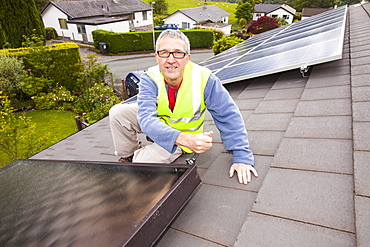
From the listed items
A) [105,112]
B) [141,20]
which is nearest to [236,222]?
[105,112]

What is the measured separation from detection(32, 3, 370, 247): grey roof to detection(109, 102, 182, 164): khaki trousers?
309 mm

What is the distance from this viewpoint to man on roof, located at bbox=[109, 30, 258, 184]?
185cm

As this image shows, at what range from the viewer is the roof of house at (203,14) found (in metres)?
45.4

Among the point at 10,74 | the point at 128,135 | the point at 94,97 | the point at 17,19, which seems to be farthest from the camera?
the point at 17,19

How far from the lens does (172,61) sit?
6.61 feet

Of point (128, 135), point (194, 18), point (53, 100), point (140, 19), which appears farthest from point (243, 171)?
point (194, 18)

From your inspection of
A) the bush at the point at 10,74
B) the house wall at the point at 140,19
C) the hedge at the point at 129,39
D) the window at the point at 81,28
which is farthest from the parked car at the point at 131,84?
the house wall at the point at 140,19

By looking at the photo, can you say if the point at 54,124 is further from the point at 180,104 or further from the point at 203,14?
the point at 203,14

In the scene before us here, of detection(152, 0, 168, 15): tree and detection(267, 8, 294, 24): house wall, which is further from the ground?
detection(152, 0, 168, 15): tree

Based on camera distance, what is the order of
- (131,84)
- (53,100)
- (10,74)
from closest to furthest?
(131,84) < (10,74) < (53,100)

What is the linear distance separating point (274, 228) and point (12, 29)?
70.2 feet

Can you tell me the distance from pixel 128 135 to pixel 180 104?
33.1 inches

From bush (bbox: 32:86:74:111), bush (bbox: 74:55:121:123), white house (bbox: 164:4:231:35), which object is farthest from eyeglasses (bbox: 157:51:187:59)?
white house (bbox: 164:4:231:35)

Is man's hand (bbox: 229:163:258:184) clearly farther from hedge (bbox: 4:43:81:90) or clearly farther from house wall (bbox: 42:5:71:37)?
house wall (bbox: 42:5:71:37)
